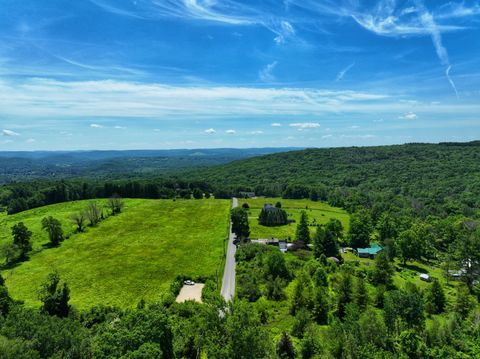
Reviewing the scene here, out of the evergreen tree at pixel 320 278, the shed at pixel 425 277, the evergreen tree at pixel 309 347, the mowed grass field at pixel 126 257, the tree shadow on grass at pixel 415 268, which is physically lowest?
the tree shadow on grass at pixel 415 268

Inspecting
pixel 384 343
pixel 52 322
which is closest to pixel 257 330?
pixel 384 343

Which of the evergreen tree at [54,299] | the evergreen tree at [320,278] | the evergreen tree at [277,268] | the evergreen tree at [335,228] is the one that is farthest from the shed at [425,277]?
the evergreen tree at [54,299]

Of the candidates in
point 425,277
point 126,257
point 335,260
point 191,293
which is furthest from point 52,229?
point 425,277

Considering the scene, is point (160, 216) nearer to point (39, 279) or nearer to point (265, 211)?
point (265, 211)

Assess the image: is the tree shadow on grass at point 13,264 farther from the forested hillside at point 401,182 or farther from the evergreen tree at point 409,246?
the forested hillside at point 401,182

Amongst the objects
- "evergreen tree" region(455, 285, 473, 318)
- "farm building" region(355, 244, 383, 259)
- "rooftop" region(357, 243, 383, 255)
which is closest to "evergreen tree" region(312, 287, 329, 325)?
"evergreen tree" region(455, 285, 473, 318)
